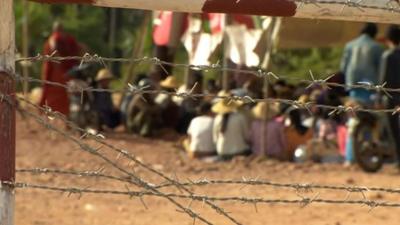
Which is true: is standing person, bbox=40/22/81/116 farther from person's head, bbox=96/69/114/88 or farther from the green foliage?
the green foliage

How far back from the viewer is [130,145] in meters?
12.4

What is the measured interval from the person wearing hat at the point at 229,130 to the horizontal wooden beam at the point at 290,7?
25.1 feet

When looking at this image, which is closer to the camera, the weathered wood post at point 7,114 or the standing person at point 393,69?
the weathered wood post at point 7,114

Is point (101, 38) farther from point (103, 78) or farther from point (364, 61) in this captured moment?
point (364, 61)

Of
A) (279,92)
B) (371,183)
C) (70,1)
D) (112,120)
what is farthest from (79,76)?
(70,1)

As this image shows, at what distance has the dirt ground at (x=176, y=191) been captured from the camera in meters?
7.51

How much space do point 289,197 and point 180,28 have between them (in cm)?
580

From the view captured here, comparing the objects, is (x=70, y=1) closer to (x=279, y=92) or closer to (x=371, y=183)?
(x=371, y=183)

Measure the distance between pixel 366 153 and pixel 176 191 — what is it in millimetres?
2563

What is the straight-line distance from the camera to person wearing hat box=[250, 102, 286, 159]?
10.9 m

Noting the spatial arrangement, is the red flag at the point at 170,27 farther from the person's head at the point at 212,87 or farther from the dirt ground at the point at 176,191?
the dirt ground at the point at 176,191

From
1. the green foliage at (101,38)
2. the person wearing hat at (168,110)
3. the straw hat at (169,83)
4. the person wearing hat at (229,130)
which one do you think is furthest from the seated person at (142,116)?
the green foliage at (101,38)

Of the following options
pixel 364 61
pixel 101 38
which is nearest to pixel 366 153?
pixel 364 61

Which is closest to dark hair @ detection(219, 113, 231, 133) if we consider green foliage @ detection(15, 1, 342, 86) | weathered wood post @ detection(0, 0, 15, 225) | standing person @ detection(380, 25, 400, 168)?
standing person @ detection(380, 25, 400, 168)
